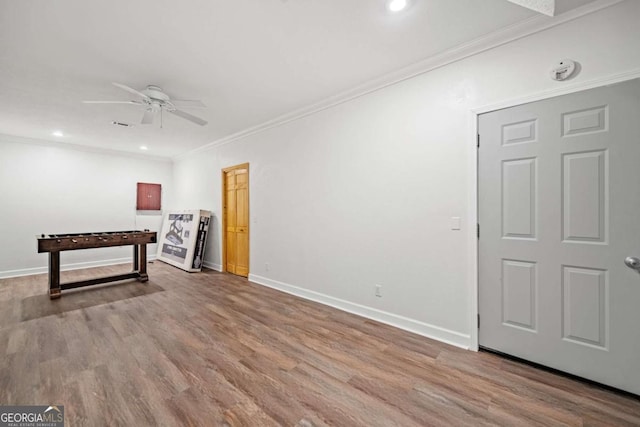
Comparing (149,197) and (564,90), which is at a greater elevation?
(564,90)

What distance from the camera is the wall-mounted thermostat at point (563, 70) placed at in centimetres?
191

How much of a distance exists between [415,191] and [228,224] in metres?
4.07

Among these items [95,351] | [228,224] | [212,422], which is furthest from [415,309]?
[228,224]

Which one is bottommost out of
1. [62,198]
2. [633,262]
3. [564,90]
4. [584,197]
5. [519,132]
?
[633,262]

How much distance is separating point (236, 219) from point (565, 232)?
484 cm

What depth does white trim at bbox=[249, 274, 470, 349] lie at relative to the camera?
2441mm

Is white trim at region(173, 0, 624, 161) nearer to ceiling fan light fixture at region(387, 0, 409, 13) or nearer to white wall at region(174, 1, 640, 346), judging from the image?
white wall at region(174, 1, 640, 346)

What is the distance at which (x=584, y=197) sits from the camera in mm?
1887

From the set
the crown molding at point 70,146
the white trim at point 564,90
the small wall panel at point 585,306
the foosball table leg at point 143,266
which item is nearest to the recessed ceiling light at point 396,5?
the white trim at point 564,90

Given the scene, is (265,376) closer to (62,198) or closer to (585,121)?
(585,121)

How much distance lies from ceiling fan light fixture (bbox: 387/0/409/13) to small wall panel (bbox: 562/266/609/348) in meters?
2.32

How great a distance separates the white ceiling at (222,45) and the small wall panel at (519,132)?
2.61 ft

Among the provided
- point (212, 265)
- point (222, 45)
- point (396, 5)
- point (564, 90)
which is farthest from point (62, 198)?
point (564, 90)

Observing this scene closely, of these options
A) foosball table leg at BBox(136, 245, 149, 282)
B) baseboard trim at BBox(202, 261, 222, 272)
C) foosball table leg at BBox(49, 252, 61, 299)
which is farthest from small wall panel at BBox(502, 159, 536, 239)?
foosball table leg at BBox(49, 252, 61, 299)
